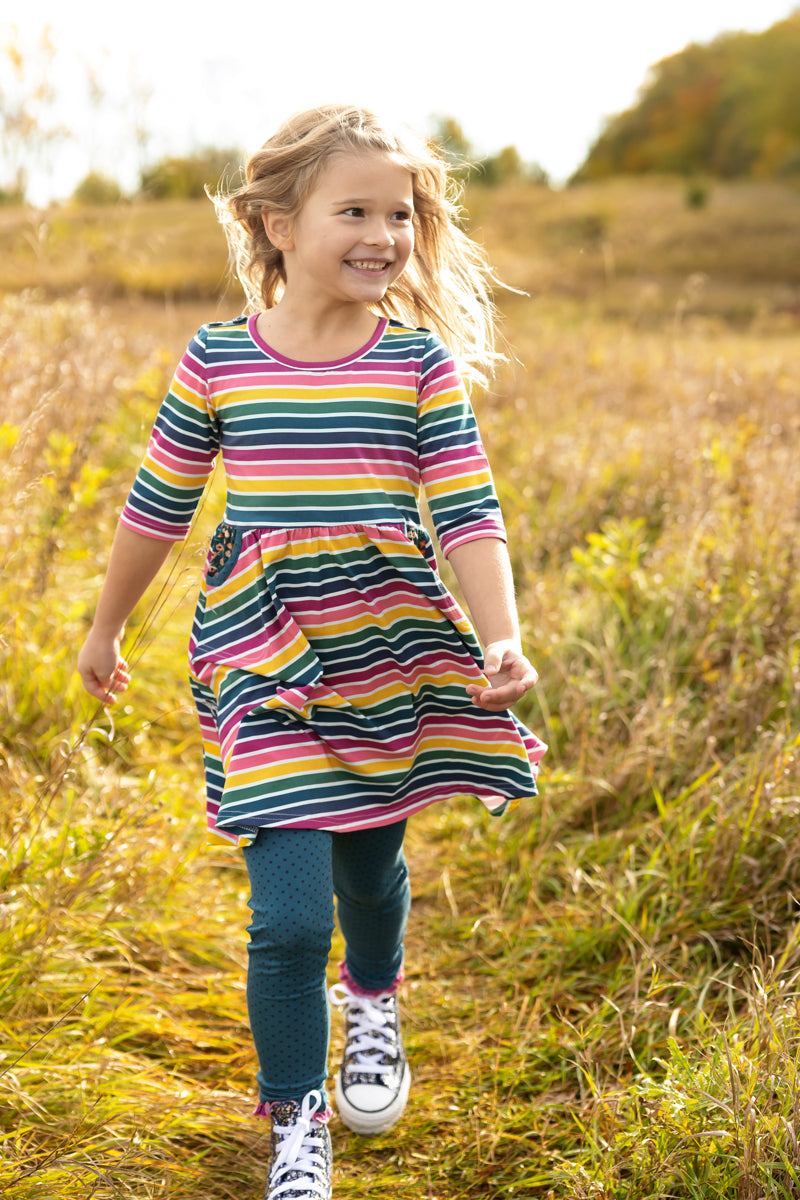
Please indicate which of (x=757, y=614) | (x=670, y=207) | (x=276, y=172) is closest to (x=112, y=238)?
(x=276, y=172)

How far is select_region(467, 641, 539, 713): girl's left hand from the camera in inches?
55.3

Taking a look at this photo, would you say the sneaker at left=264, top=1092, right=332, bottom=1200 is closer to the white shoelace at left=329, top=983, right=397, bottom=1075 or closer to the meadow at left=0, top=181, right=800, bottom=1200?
the meadow at left=0, top=181, right=800, bottom=1200

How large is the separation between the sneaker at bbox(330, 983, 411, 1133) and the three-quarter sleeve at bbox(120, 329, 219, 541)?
38.6 inches

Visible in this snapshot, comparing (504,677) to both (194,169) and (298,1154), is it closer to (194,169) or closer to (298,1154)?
(298,1154)

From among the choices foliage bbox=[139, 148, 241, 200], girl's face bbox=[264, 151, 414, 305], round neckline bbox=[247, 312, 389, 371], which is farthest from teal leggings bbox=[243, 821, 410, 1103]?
foliage bbox=[139, 148, 241, 200]

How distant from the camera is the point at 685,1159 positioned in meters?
1.46

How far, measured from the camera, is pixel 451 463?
159 cm

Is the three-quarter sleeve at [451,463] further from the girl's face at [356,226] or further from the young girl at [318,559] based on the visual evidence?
the girl's face at [356,226]

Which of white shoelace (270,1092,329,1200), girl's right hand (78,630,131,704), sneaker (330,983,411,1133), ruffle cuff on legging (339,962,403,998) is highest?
girl's right hand (78,630,131,704)

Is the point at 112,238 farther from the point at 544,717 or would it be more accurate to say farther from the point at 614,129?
the point at 614,129

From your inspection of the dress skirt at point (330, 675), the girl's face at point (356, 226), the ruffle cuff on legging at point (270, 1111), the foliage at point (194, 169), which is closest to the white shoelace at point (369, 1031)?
the ruffle cuff on legging at point (270, 1111)

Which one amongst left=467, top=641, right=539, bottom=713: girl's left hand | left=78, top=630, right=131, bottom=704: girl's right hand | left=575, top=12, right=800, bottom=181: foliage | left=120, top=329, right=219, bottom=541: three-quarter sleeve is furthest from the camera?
left=575, top=12, right=800, bottom=181: foliage

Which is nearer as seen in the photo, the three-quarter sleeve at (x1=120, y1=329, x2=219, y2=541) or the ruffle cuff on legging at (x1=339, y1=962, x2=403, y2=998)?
the three-quarter sleeve at (x1=120, y1=329, x2=219, y2=541)

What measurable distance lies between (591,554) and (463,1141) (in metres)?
1.88
